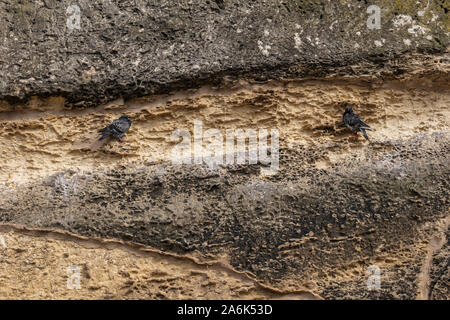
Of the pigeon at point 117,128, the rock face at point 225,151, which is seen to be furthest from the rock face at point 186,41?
the pigeon at point 117,128

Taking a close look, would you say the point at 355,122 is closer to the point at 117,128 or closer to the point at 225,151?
the point at 225,151

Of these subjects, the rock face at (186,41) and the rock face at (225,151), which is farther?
the rock face at (186,41)

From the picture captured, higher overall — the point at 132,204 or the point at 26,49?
the point at 26,49

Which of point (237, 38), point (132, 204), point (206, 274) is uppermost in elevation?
point (237, 38)

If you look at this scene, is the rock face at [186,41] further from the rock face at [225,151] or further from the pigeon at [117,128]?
the pigeon at [117,128]

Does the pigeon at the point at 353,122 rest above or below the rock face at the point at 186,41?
below

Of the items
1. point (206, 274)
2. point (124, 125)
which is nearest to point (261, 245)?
point (206, 274)

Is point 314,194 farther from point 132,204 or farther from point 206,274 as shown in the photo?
point 132,204
